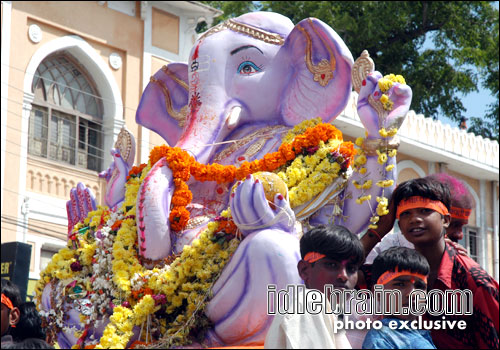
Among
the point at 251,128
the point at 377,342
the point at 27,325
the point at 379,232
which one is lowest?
the point at 377,342

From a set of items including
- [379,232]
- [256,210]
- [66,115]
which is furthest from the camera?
[66,115]

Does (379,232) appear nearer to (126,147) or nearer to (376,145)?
(376,145)

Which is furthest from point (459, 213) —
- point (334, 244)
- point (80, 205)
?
point (80, 205)

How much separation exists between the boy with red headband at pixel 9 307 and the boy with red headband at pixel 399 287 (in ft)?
5.34

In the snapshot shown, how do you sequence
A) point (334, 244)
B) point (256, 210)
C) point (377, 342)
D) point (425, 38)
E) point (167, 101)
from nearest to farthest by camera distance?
point (377, 342) → point (334, 244) → point (256, 210) → point (167, 101) → point (425, 38)

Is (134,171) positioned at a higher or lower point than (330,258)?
higher

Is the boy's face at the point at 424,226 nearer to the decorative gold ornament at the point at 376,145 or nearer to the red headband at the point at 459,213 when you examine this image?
the red headband at the point at 459,213

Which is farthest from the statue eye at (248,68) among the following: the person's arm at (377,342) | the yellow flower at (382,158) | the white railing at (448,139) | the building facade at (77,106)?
the white railing at (448,139)

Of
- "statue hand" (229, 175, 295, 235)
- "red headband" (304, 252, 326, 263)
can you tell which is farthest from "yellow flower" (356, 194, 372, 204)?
"red headband" (304, 252, 326, 263)

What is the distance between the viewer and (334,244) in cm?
388

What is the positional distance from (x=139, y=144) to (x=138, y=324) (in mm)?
10905

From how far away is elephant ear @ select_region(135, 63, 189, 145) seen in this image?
20.0 feet

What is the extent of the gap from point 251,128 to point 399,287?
74.7 inches

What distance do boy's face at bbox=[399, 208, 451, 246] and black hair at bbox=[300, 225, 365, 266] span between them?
0.49 m
